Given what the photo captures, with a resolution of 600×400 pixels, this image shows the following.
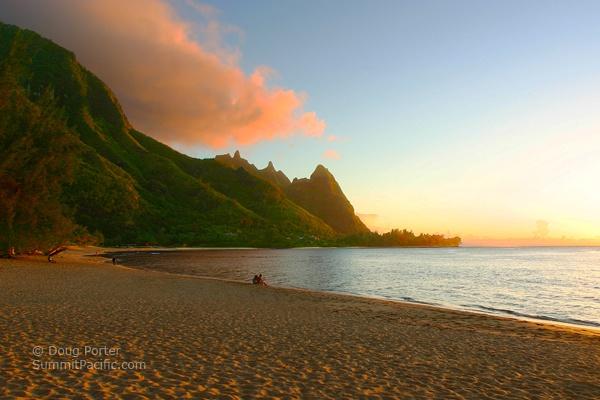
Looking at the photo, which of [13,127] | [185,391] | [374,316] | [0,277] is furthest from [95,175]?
[185,391]

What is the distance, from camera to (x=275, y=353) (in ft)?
47.9

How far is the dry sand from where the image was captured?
34.3 feet

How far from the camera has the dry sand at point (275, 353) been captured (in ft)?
34.3

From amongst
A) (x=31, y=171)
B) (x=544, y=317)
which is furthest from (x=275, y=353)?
(x=31, y=171)

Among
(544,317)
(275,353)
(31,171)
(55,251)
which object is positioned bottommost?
(544,317)

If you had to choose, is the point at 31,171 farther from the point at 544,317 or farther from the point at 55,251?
the point at 544,317

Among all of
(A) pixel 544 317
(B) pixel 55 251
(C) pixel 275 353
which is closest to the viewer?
(C) pixel 275 353

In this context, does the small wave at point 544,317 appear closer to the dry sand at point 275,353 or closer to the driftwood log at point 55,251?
the dry sand at point 275,353

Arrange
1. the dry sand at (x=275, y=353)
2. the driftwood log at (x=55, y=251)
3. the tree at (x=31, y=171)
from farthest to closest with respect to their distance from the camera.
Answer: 1. the driftwood log at (x=55, y=251)
2. the tree at (x=31, y=171)
3. the dry sand at (x=275, y=353)

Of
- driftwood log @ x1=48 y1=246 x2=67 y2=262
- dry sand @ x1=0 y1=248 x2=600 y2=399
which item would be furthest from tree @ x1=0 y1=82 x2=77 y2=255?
dry sand @ x1=0 y1=248 x2=600 y2=399

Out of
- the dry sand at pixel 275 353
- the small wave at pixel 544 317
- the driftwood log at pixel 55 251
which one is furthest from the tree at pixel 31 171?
the small wave at pixel 544 317

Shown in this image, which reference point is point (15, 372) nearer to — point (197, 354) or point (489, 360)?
point (197, 354)

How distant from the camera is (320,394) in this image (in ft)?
33.9

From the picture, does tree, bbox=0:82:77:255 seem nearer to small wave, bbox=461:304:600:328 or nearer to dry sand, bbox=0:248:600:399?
dry sand, bbox=0:248:600:399
